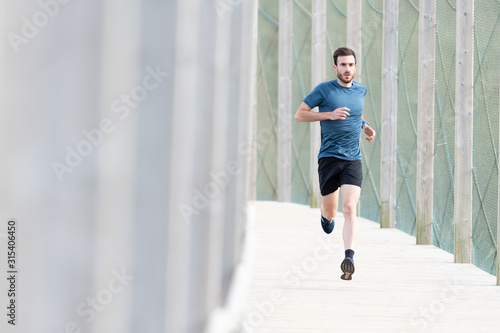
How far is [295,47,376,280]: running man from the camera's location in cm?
555

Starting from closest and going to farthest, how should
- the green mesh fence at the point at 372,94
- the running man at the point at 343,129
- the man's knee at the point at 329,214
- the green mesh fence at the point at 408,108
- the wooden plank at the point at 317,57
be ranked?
the running man at the point at 343,129 < the man's knee at the point at 329,214 < the green mesh fence at the point at 408,108 < the green mesh fence at the point at 372,94 < the wooden plank at the point at 317,57

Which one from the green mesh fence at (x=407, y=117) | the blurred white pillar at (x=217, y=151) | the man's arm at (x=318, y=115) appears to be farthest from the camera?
the green mesh fence at (x=407, y=117)

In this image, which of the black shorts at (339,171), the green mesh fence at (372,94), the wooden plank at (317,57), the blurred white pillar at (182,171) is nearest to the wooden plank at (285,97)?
the wooden plank at (317,57)

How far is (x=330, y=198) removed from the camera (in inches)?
245

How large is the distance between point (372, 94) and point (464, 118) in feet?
16.2

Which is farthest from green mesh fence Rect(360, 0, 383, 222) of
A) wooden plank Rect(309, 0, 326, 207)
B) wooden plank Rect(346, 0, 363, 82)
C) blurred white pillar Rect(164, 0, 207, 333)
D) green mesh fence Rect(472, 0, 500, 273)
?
blurred white pillar Rect(164, 0, 207, 333)

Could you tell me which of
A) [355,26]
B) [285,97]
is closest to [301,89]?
[285,97]

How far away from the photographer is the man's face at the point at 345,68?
5.52 m

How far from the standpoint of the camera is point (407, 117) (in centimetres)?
998

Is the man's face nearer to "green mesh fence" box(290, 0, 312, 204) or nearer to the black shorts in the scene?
the black shorts

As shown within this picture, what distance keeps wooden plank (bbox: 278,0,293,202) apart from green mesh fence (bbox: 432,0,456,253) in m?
6.65

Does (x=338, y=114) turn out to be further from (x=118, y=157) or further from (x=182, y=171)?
(x=118, y=157)

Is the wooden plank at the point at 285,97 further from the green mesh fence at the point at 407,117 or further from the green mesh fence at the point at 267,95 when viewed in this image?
the green mesh fence at the point at 407,117

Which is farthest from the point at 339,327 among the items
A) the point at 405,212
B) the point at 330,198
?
the point at 405,212
